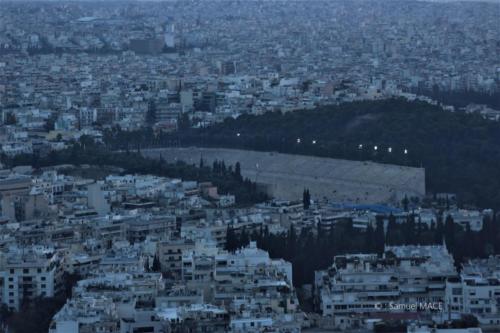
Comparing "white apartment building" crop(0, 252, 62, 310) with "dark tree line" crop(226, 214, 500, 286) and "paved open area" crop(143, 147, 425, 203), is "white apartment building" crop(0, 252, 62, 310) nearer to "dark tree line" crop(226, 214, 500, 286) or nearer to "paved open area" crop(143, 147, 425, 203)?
"dark tree line" crop(226, 214, 500, 286)

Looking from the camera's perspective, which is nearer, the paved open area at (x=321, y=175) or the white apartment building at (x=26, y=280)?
the white apartment building at (x=26, y=280)

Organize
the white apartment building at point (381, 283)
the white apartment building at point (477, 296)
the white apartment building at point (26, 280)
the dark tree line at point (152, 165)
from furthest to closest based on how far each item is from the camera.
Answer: the dark tree line at point (152, 165) → the white apartment building at point (26, 280) → the white apartment building at point (381, 283) → the white apartment building at point (477, 296)

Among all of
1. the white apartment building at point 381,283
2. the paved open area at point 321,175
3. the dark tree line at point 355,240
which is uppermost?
the white apartment building at point 381,283

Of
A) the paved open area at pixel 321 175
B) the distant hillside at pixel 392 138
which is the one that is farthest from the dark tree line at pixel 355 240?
the paved open area at pixel 321 175

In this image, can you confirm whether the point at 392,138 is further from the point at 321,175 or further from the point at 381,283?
the point at 381,283

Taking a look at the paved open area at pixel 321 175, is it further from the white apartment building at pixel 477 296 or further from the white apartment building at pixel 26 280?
the white apartment building at pixel 477 296

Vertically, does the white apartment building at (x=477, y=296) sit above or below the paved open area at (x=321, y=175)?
above

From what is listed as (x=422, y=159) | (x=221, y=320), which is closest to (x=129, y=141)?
(x=422, y=159)
